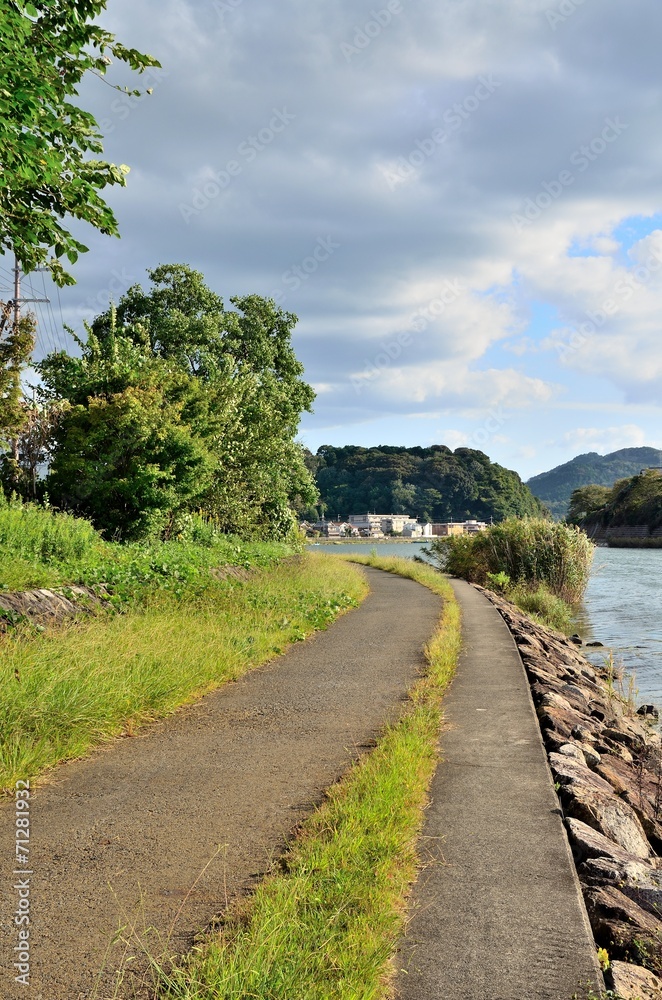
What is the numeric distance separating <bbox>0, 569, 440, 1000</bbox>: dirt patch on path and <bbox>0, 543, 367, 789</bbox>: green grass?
22cm

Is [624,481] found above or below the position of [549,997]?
above

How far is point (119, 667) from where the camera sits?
642cm

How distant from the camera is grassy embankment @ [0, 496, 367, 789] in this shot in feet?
17.7

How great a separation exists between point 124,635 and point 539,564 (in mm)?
19746

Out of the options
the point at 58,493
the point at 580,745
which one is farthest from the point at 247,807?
the point at 58,493

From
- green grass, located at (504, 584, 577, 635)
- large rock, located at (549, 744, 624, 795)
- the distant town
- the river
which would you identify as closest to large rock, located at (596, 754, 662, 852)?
large rock, located at (549, 744, 624, 795)

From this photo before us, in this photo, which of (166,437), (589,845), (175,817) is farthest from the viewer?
(166,437)

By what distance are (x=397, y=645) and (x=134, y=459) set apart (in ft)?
22.0

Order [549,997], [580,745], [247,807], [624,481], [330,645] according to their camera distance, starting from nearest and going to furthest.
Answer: [549,997], [247,807], [580,745], [330,645], [624,481]

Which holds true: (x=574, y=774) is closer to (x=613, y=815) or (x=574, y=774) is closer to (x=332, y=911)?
(x=613, y=815)

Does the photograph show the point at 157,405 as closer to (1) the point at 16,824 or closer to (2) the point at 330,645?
(2) the point at 330,645

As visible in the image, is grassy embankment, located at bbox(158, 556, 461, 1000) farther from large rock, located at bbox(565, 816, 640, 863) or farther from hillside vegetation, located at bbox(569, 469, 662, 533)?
hillside vegetation, located at bbox(569, 469, 662, 533)

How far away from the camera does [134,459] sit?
1424 centimetres
